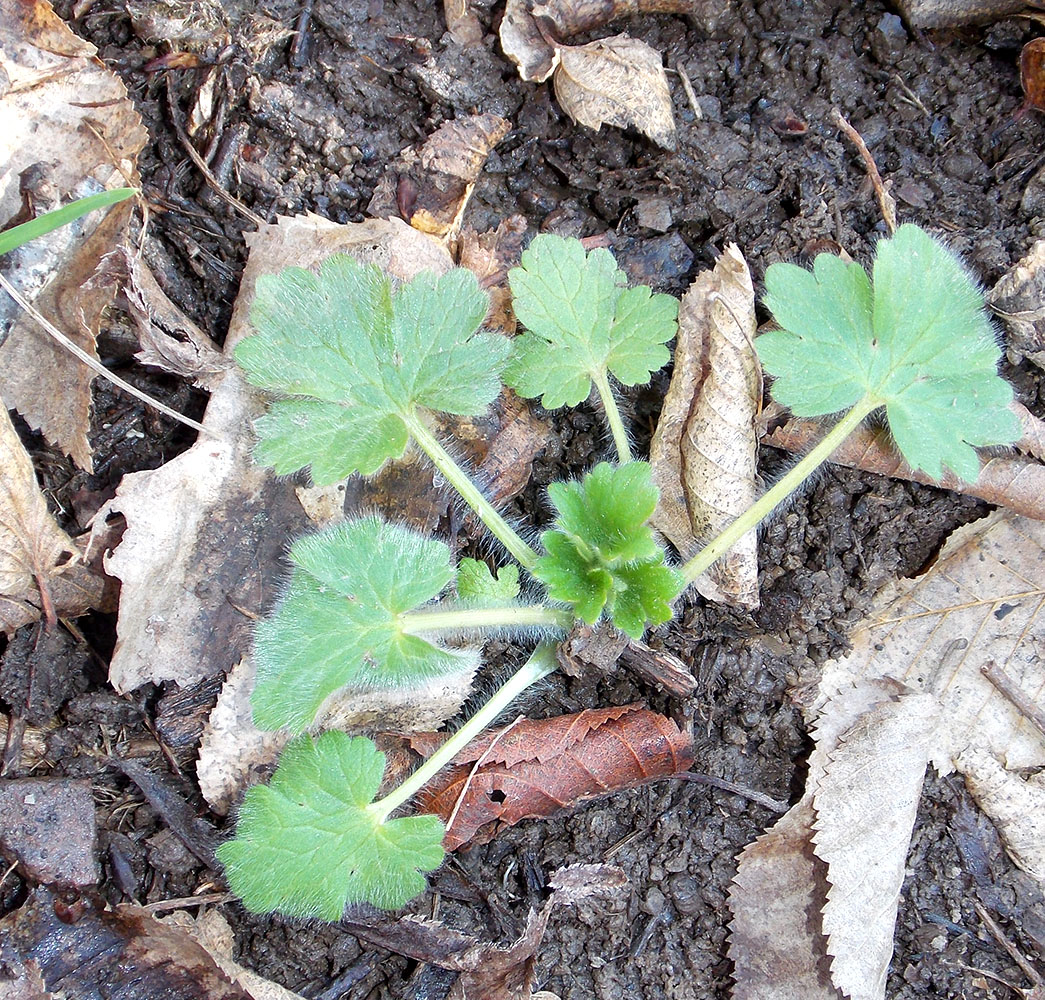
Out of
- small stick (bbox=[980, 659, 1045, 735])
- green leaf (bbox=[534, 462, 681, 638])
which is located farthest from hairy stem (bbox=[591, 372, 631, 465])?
small stick (bbox=[980, 659, 1045, 735])

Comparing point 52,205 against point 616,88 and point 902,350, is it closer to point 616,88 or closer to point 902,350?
point 616,88

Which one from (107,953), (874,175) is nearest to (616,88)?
(874,175)

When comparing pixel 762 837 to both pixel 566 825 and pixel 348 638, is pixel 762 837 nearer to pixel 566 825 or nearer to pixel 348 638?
pixel 566 825

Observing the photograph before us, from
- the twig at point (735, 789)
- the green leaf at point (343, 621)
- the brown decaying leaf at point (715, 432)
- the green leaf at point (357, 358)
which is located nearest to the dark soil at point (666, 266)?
the twig at point (735, 789)

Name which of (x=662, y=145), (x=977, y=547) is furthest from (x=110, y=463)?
(x=977, y=547)

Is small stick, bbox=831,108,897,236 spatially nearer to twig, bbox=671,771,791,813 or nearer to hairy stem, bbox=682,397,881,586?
hairy stem, bbox=682,397,881,586

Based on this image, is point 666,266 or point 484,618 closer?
point 484,618

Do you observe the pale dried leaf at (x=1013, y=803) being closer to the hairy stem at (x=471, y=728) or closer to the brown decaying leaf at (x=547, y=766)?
the brown decaying leaf at (x=547, y=766)
